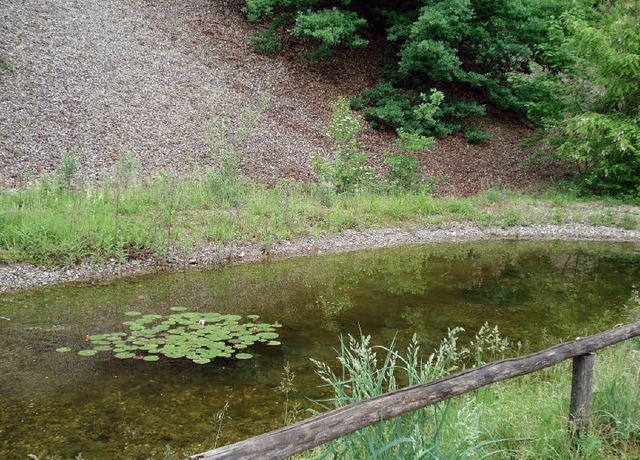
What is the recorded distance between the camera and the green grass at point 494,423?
296 cm

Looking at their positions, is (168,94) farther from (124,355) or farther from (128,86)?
(124,355)

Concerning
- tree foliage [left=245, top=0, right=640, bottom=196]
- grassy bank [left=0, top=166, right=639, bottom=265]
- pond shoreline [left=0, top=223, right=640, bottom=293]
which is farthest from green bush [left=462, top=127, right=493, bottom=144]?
pond shoreline [left=0, top=223, right=640, bottom=293]

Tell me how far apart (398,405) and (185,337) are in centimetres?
408

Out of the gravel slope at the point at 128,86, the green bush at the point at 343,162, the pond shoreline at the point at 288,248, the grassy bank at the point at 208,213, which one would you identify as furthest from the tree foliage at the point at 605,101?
the gravel slope at the point at 128,86

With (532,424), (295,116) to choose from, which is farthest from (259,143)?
(532,424)

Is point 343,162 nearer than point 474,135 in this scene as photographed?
Yes

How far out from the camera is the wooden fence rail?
2170mm

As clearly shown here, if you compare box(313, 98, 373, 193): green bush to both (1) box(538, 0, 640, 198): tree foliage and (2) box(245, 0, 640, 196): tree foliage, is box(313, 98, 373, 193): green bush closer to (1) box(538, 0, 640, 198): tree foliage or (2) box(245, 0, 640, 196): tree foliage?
(2) box(245, 0, 640, 196): tree foliage

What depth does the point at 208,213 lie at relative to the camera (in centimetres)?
1080

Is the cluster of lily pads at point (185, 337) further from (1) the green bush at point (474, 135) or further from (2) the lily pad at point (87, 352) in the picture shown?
(1) the green bush at point (474, 135)

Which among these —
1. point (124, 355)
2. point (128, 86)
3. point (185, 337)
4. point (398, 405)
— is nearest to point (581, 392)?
point (398, 405)

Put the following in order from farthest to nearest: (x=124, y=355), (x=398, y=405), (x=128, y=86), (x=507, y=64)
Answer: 1. (x=507, y=64)
2. (x=128, y=86)
3. (x=124, y=355)
4. (x=398, y=405)

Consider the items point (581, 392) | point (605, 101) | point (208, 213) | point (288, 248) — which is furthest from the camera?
point (605, 101)

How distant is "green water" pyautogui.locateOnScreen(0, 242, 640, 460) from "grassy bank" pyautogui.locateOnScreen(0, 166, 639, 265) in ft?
3.14
